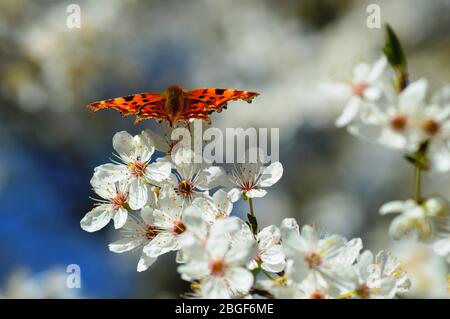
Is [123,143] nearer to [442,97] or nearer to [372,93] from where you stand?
[372,93]

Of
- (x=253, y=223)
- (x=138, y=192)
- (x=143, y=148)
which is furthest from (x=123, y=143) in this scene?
(x=253, y=223)

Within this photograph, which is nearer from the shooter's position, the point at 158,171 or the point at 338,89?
the point at 338,89

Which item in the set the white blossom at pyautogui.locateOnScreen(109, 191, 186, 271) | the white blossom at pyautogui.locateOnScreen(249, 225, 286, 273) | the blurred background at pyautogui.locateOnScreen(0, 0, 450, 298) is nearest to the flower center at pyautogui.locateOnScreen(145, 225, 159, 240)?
the white blossom at pyautogui.locateOnScreen(109, 191, 186, 271)

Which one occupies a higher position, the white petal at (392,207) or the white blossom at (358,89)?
the white blossom at (358,89)

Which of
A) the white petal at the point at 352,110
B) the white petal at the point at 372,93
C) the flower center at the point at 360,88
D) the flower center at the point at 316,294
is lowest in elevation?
the flower center at the point at 316,294

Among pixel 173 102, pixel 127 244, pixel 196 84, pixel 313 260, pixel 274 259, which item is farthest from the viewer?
pixel 196 84

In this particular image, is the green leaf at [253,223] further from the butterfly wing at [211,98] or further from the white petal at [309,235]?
the butterfly wing at [211,98]

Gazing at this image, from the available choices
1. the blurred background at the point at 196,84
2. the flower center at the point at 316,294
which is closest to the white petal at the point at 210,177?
the flower center at the point at 316,294
